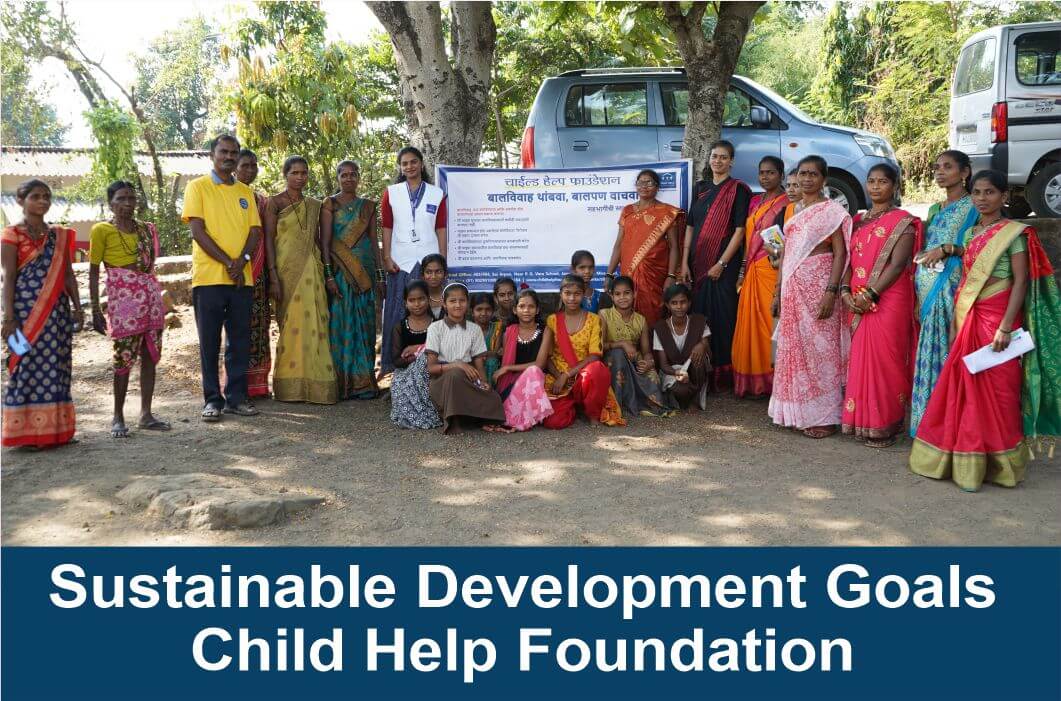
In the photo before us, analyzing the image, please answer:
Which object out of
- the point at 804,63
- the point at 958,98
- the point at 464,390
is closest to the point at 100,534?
the point at 464,390

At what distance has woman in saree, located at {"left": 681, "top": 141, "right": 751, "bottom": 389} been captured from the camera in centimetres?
630

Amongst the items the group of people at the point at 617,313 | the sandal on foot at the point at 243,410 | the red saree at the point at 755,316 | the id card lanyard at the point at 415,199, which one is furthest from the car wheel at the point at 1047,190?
the sandal on foot at the point at 243,410

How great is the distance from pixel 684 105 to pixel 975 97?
10.3ft

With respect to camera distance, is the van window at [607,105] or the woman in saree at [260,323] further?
the van window at [607,105]

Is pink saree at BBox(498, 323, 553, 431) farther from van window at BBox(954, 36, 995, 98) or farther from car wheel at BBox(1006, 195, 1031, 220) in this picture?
car wheel at BBox(1006, 195, 1031, 220)

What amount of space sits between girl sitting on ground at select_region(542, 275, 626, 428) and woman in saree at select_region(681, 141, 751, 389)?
0.98 metres

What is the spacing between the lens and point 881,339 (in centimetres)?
512

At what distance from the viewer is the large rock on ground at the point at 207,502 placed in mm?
3896

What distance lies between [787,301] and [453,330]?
2112mm

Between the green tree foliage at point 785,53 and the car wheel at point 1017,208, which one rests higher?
the green tree foliage at point 785,53

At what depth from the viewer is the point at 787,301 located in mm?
5566

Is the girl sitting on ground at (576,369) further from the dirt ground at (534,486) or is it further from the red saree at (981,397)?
the red saree at (981,397)

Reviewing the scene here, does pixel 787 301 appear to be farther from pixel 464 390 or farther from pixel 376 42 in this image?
pixel 376 42

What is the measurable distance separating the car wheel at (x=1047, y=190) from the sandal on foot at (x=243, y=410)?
7463mm
